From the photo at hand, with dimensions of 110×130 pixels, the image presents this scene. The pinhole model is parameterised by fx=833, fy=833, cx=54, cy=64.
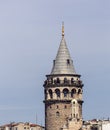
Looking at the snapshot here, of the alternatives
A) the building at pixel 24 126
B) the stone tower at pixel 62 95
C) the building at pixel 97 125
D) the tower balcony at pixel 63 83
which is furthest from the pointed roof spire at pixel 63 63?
the building at pixel 24 126

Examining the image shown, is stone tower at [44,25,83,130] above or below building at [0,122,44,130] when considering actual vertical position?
below

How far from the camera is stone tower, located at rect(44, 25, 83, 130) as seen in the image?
115m

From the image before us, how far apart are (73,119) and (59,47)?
448 inches

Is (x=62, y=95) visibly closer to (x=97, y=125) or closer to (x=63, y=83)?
(x=63, y=83)

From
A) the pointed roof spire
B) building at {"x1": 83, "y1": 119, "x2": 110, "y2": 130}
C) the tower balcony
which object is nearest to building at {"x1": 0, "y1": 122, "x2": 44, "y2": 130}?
building at {"x1": 83, "y1": 119, "x2": 110, "y2": 130}

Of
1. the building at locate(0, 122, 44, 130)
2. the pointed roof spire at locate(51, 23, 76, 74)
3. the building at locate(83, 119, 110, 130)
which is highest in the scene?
the pointed roof spire at locate(51, 23, 76, 74)

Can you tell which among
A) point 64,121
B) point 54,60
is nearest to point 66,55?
point 54,60

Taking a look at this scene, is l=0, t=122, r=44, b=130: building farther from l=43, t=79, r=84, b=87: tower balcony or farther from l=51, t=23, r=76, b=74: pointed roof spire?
l=43, t=79, r=84, b=87: tower balcony

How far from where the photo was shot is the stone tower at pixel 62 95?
378ft

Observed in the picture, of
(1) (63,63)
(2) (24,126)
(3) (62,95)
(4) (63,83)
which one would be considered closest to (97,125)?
(3) (62,95)

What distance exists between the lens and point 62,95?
115m

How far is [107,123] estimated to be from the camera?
376 ft

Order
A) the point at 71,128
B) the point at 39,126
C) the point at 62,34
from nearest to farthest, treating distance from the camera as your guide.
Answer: the point at 71,128 → the point at 62,34 → the point at 39,126

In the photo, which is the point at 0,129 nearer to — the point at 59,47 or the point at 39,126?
the point at 39,126
